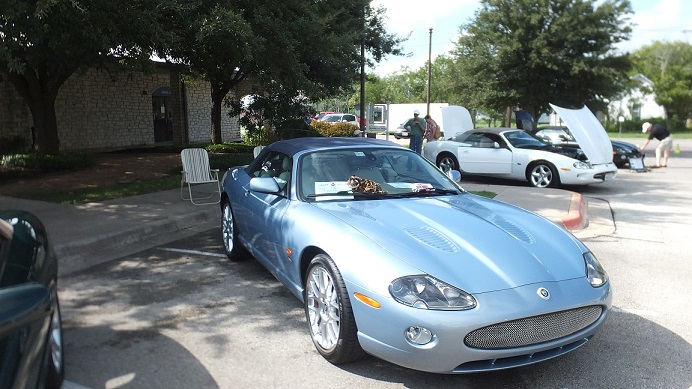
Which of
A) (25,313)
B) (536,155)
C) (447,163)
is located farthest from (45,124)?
(25,313)

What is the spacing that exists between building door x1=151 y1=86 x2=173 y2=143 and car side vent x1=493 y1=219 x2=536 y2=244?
21.5 meters

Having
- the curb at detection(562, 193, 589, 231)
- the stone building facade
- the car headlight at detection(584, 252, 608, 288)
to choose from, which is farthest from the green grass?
the car headlight at detection(584, 252, 608, 288)

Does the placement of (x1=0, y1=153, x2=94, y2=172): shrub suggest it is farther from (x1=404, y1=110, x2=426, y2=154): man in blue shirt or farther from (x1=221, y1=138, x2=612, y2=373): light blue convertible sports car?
(x1=221, y1=138, x2=612, y2=373): light blue convertible sports car

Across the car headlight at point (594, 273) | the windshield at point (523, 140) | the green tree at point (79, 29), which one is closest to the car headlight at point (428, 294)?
the car headlight at point (594, 273)

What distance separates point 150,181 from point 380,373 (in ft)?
31.1

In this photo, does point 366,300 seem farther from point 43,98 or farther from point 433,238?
point 43,98

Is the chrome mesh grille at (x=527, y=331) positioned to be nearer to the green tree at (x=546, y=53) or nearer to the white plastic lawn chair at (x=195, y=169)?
the white plastic lawn chair at (x=195, y=169)

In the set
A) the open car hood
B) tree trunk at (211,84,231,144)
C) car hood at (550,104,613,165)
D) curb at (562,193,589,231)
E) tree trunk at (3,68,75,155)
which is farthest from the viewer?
tree trunk at (211,84,231,144)

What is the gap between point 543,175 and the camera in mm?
11930

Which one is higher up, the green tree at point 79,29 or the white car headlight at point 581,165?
the green tree at point 79,29

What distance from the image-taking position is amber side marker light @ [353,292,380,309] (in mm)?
3057

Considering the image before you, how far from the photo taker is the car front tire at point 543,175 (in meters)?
11.7

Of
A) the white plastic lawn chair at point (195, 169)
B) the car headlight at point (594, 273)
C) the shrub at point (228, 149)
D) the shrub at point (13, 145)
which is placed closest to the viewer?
the car headlight at point (594, 273)

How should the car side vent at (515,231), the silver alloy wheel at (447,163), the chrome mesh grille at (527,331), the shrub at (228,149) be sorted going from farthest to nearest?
the shrub at (228,149)
the silver alloy wheel at (447,163)
the car side vent at (515,231)
the chrome mesh grille at (527,331)
